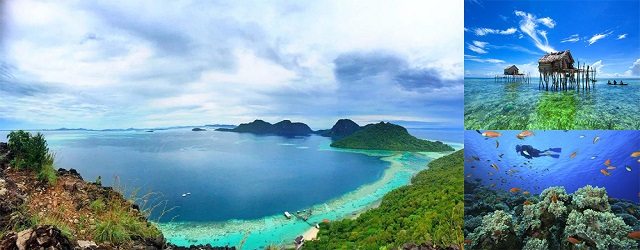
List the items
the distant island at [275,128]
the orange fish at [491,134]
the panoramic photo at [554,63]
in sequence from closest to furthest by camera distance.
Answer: the panoramic photo at [554,63], the orange fish at [491,134], the distant island at [275,128]

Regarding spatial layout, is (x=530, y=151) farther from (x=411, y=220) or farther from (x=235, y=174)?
(x=235, y=174)

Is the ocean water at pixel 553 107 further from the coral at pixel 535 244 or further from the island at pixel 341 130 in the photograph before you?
the island at pixel 341 130

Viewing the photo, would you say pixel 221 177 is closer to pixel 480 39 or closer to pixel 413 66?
pixel 413 66

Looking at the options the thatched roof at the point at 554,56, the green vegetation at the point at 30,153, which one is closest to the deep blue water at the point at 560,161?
the thatched roof at the point at 554,56

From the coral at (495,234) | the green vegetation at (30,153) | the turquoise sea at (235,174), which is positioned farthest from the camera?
the coral at (495,234)

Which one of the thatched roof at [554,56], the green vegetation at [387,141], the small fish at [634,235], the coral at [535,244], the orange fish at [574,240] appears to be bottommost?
the coral at [535,244]

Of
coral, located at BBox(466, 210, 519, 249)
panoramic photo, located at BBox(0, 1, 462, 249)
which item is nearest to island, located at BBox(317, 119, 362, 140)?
panoramic photo, located at BBox(0, 1, 462, 249)

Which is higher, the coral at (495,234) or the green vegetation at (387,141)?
the green vegetation at (387,141)

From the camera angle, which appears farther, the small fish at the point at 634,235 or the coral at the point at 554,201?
the coral at the point at 554,201

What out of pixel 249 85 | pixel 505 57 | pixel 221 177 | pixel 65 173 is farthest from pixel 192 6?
pixel 505 57
